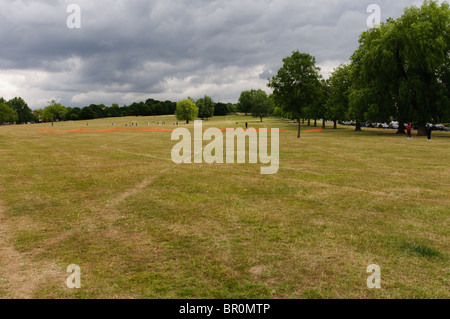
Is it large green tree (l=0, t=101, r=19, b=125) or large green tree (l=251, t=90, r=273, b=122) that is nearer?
large green tree (l=0, t=101, r=19, b=125)

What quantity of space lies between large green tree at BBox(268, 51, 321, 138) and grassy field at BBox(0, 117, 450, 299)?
26.3 metres

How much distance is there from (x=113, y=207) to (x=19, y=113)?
577 ft

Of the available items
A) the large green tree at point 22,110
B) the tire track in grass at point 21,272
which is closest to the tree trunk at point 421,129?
the tire track in grass at point 21,272

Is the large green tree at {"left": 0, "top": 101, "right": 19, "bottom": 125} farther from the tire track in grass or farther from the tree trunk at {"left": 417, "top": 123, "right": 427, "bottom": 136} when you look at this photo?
the tire track in grass

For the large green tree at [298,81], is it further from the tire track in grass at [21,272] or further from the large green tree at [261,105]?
the large green tree at [261,105]

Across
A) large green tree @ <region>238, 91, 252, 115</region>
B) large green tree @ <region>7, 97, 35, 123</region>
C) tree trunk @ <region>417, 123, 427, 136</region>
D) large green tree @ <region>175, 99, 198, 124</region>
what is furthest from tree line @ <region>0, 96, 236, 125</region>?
tree trunk @ <region>417, 123, 427, 136</region>

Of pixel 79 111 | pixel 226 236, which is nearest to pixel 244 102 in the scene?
pixel 79 111

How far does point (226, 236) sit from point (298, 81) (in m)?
34.8

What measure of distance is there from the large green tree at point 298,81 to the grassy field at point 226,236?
2627 centimetres

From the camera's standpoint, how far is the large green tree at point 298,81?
123 ft

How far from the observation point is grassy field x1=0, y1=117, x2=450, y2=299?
4738 mm

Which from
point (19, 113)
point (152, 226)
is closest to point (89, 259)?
point (152, 226)

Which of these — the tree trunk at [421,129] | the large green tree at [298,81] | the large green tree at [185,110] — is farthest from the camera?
the large green tree at [185,110]
